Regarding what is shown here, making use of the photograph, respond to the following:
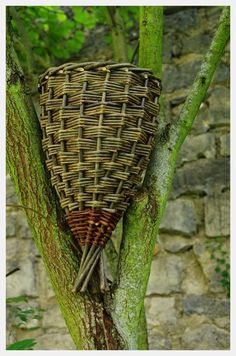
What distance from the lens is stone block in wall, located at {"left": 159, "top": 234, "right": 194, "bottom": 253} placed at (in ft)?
9.40

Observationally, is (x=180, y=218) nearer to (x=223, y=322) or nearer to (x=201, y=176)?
(x=201, y=176)

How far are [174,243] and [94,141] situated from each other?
1.70 meters

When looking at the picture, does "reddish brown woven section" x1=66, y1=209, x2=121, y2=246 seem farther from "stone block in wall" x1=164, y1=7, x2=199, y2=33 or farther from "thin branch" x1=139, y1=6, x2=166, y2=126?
"stone block in wall" x1=164, y1=7, x2=199, y2=33

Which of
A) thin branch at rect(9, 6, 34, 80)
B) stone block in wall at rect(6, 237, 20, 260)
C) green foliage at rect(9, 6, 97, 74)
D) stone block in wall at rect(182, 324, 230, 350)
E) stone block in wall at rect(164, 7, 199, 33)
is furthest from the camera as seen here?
stone block in wall at rect(6, 237, 20, 260)

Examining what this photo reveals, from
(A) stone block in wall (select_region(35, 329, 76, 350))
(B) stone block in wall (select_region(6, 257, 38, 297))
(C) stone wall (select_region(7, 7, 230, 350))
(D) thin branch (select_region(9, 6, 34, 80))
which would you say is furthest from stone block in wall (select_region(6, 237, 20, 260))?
(D) thin branch (select_region(9, 6, 34, 80))

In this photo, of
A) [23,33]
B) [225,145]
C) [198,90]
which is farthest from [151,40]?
[225,145]

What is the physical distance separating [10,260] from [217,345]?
1197 mm

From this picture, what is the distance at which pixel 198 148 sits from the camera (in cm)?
293

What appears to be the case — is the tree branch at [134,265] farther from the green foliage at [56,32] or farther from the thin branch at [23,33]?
the green foliage at [56,32]

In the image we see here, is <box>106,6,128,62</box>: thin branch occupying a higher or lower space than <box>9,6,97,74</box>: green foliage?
lower

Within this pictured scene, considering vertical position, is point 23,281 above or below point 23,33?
below

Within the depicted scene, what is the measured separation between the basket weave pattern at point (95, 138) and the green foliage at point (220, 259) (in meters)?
1.55

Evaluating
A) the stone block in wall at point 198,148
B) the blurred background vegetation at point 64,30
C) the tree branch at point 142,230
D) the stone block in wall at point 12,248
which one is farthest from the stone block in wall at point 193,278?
the tree branch at point 142,230

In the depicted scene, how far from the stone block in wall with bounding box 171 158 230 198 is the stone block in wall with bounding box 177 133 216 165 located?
0.09 ft
